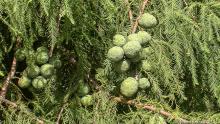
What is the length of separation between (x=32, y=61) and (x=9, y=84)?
0.59 feet

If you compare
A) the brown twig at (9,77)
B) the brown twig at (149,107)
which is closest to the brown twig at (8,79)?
the brown twig at (9,77)

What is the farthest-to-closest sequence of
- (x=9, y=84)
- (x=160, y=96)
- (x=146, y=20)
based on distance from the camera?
(x=9, y=84)
(x=160, y=96)
(x=146, y=20)

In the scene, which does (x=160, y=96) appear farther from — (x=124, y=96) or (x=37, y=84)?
(x=37, y=84)

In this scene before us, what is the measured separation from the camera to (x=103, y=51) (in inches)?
87.1

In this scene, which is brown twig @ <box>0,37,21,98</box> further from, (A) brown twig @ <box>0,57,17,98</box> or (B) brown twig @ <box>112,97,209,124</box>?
(B) brown twig @ <box>112,97,209,124</box>

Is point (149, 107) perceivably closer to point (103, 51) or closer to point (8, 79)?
point (103, 51)

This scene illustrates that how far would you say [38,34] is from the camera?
2131 mm

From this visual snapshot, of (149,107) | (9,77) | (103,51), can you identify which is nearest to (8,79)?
(9,77)

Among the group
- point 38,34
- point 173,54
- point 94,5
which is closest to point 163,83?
point 173,54

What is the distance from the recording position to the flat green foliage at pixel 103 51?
1.93 meters

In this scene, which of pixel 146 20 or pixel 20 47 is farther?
pixel 20 47

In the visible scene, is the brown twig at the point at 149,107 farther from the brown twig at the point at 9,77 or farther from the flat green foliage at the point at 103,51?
the brown twig at the point at 9,77

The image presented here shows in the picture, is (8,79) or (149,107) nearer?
(149,107)

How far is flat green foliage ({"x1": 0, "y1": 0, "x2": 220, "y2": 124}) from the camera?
1.93 meters
